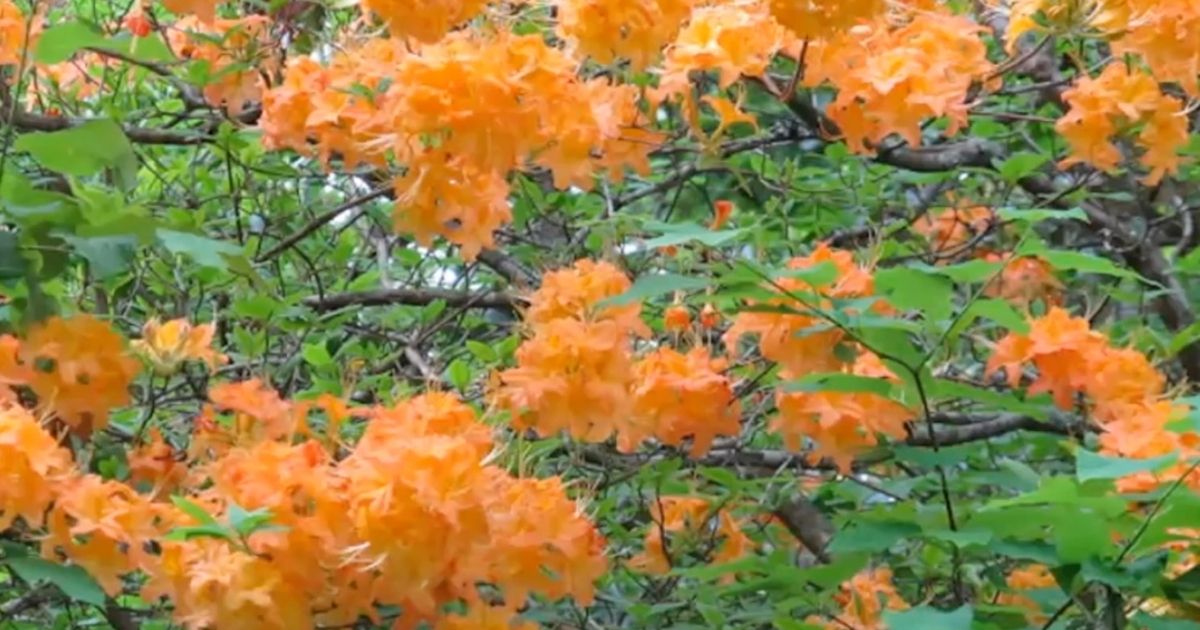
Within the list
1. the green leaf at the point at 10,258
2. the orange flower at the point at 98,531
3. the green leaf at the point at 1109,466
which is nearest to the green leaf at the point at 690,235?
the green leaf at the point at 1109,466

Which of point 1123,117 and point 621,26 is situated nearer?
point 621,26

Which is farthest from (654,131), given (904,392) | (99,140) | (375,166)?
(99,140)

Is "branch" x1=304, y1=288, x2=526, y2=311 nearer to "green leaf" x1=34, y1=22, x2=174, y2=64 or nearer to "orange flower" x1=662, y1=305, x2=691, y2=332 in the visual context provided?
"orange flower" x1=662, y1=305, x2=691, y2=332

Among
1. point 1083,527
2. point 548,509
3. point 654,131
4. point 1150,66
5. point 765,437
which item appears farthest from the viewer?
point 765,437

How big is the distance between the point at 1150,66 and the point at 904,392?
60 centimetres

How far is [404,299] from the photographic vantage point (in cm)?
293

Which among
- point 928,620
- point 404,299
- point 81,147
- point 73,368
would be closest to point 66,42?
point 81,147

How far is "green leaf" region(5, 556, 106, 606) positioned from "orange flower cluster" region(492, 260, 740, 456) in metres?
0.50

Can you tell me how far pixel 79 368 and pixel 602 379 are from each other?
566 mm

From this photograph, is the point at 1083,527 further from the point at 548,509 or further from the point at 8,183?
the point at 8,183

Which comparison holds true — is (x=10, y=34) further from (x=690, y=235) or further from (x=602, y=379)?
(x=690, y=235)

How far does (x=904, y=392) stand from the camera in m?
1.95

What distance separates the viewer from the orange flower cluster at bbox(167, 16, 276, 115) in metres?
2.64

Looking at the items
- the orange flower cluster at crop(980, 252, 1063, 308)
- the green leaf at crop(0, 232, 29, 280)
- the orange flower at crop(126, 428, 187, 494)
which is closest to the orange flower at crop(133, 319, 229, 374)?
the orange flower at crop(126, 428, 187, 494)
